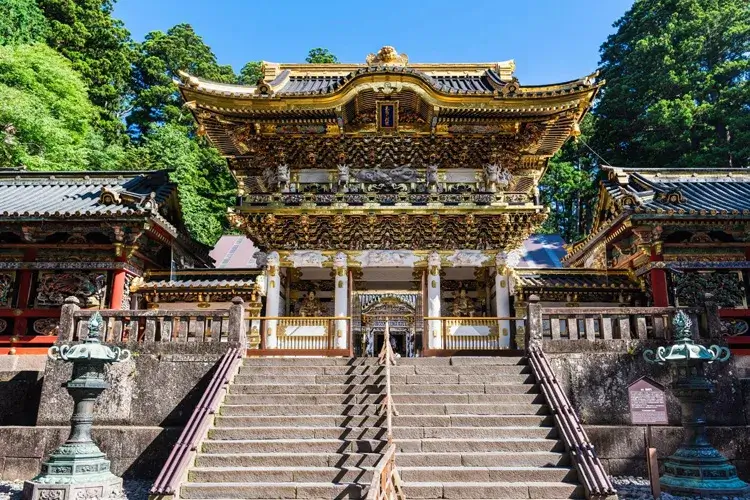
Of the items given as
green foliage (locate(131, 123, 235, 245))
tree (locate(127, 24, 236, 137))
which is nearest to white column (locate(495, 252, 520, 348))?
green foliage (locate(131, 123, 235, 245))

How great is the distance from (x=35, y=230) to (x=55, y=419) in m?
5.97

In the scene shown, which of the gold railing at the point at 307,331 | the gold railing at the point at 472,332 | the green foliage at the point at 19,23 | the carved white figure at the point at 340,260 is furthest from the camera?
the green foliage at the point at 19,23

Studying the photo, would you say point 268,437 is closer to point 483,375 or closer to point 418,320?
point 483,375

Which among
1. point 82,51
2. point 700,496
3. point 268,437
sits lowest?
point 700,496

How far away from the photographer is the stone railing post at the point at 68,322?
10.8 meters

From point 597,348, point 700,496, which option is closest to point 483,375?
point 597,348

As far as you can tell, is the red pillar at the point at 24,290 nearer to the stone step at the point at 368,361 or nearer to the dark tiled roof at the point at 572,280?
the stone step at the point at 368,361

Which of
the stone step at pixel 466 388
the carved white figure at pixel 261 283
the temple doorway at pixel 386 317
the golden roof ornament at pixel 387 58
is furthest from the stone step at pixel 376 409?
the golden roof ornament at pixel 387 58

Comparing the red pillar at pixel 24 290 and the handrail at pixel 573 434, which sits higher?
the red pillar at pixel 24 290

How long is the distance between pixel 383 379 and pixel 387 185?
7340mm

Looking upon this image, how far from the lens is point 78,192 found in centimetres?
1556

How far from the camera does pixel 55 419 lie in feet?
33.7

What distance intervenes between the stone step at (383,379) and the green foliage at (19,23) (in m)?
25.6

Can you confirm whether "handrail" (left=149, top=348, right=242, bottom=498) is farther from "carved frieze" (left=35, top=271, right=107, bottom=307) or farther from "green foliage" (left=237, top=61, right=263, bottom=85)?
"green foliage" (left=237, top=61, right=263, bottom=85)
